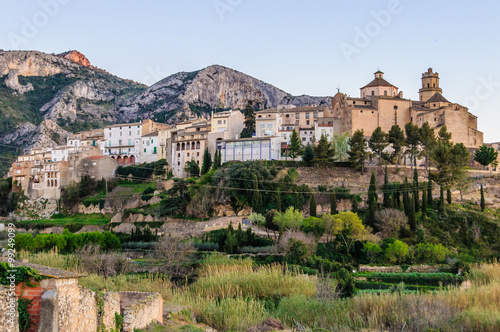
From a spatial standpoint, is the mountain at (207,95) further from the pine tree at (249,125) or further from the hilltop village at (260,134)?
the pine tree at (249,125)

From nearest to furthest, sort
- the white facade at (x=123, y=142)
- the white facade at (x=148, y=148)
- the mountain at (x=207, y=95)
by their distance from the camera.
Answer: the white facade at (x=148, y=148) → the white facade at (x=123, y=142) → the mountain at (x=207, y=95)

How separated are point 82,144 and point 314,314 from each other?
67.6 m

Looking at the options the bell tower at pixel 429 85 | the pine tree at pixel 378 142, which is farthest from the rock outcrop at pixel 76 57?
the pine tree at pixel 378 142

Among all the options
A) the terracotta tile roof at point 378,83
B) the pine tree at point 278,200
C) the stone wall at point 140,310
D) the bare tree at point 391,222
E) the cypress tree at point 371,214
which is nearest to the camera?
the stone wall at point 140,310

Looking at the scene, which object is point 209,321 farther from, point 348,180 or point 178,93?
point 178,93

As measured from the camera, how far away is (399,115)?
68.3m

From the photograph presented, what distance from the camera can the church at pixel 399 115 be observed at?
218ft

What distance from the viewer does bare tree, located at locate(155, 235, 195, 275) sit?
109 feet

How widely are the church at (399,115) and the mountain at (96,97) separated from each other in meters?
53.6

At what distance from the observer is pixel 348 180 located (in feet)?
184

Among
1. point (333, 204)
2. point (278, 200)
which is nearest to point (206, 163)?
point (278, 200)

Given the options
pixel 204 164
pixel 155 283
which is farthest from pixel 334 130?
pixel 155 283

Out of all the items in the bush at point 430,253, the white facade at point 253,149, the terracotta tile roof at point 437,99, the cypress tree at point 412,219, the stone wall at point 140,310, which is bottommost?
the bush at point 430,253

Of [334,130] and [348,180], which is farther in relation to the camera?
[334,130]
